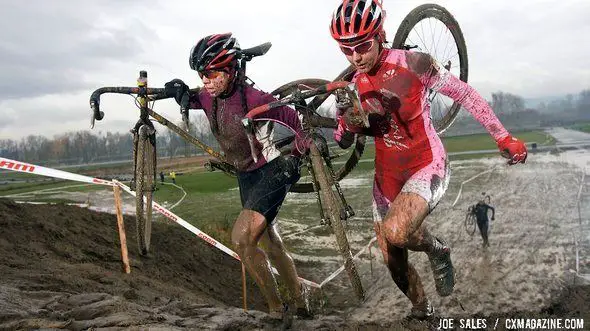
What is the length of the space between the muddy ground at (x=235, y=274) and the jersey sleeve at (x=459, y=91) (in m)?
2.27

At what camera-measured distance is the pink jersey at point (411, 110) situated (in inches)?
188

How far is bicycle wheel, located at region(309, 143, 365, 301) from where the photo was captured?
448 cm

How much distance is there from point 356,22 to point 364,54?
341mm

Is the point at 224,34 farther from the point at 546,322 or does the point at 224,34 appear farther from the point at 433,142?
the point at 546,322

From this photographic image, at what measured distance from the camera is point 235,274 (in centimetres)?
1462

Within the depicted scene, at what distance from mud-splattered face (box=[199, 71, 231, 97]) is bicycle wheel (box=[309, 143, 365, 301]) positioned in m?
1.38

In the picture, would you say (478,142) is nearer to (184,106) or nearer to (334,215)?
(184,106)

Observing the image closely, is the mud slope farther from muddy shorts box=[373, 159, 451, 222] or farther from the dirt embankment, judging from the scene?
muddy shorts box=[373, 159, 451, 222]

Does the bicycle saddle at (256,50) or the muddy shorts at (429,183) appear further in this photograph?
the bicycle saddle at (256,50)

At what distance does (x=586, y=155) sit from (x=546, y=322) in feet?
212

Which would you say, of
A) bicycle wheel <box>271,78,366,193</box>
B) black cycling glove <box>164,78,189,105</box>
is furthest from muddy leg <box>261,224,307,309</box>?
black cycling glove <box>164,78,189,105</box>

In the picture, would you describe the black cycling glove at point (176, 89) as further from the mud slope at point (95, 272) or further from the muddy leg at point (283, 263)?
the mud slope at point (95, 272)

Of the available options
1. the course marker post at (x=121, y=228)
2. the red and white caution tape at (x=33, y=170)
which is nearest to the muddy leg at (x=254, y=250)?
the course marker post at (x=121, y=228)

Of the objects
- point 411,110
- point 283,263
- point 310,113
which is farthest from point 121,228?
point 411,110
